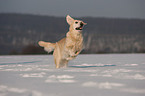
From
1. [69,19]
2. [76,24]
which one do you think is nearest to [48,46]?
[69,19]

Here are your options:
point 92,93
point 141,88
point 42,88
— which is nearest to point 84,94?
point 92,93

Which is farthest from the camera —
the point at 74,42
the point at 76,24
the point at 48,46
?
the point at 48,46

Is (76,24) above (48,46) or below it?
above

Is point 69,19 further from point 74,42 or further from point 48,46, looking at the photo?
point 48,46

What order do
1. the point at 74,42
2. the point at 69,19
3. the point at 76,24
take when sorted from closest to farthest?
1. the point at 76,24
2. the point at 74,42
3. the point at 69,19

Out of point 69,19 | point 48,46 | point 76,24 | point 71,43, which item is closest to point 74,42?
point 71,43

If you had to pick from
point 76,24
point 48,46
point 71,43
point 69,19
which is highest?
point 69,19

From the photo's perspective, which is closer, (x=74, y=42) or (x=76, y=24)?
(x=76, y=24)

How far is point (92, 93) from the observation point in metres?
3.59

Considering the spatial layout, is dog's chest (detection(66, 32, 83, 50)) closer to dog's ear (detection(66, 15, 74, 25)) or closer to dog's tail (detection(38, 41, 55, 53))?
dog's ear (detection(66, 15, 74, 25))

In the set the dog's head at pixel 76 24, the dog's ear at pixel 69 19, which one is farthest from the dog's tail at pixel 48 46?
the dog's head at pixel 76 24

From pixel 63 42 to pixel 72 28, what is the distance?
698 mm

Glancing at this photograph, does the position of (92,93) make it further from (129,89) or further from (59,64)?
(59,64)

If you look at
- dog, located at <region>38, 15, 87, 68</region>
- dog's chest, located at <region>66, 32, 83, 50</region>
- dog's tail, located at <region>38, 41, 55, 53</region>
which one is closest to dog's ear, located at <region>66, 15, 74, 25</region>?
dog, located at <region>38, 15, 87, 68</region>
